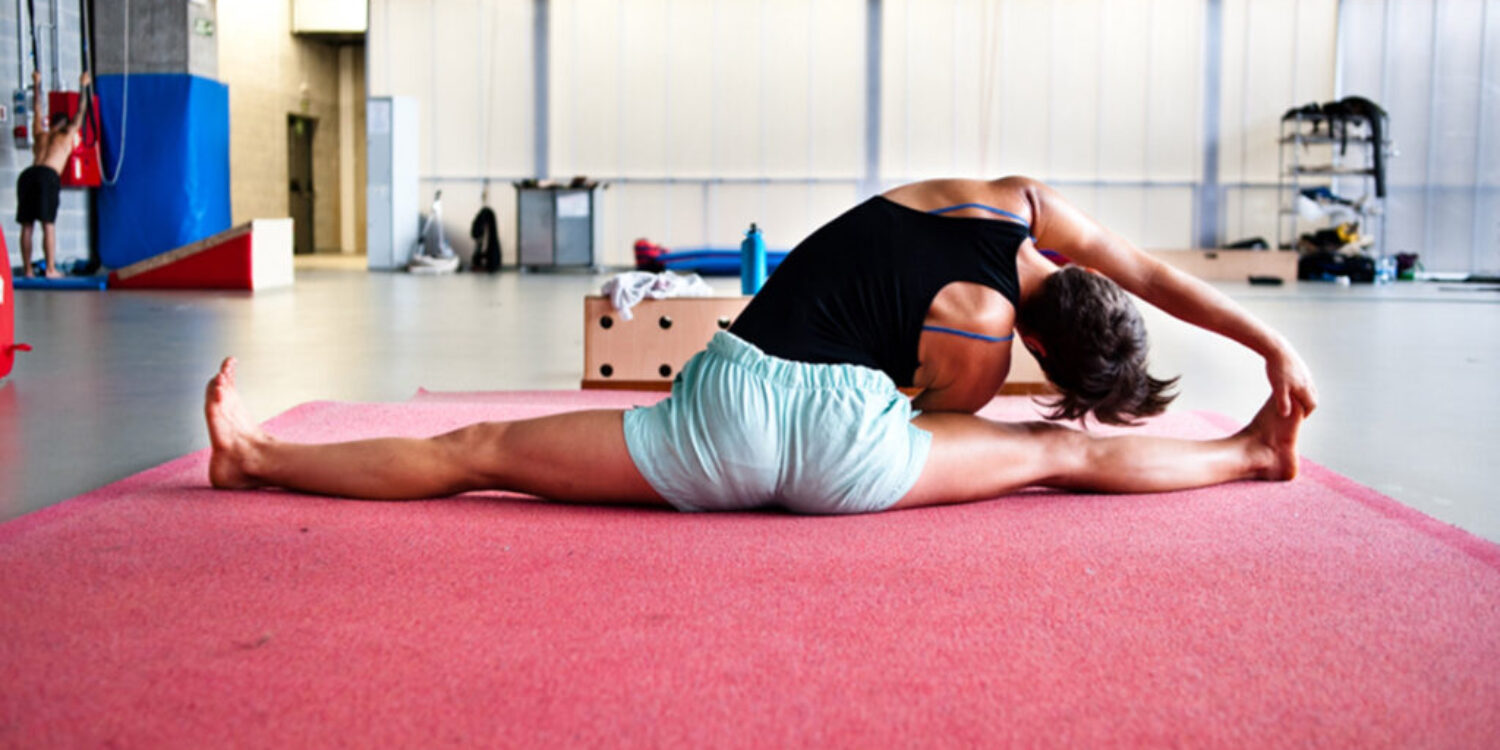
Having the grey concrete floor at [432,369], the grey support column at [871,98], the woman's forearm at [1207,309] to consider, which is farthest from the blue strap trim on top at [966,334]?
the grey support column at [871,98]

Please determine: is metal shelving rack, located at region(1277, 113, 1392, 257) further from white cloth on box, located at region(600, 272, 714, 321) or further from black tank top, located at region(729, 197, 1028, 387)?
black tank top, located at region(729, 197, 1028, 387)

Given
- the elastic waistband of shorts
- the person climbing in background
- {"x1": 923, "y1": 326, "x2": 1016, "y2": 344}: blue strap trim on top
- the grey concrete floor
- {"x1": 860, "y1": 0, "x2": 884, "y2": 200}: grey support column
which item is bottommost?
the grey concrete floor

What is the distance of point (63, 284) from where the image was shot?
962 cm

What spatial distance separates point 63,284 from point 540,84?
6951 mm

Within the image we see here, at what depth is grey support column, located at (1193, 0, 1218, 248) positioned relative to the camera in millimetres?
15062

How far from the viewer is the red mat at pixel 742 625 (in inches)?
53.4

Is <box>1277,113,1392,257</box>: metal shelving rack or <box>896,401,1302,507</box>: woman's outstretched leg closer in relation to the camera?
<box>896,401,1302,507</box>: woman's outstretched leg

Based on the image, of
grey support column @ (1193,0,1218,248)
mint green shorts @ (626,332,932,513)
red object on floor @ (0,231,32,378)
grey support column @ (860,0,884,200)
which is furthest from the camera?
grey support column @ (860,0,884,200)

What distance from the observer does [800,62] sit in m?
15.3

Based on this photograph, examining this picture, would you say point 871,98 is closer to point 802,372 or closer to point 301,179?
point 301,179

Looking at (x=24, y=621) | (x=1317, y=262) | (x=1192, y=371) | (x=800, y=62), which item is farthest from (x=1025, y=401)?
(x=800, y=62)

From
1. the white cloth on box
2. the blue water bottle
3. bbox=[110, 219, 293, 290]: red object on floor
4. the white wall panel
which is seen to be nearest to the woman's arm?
the white cloth on box

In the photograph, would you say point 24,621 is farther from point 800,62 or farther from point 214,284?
point 800,62

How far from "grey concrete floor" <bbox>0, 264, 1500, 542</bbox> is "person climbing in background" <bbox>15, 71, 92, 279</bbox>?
1.07 m
